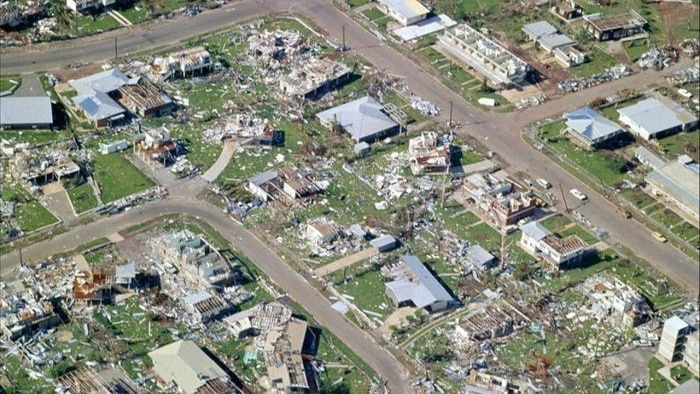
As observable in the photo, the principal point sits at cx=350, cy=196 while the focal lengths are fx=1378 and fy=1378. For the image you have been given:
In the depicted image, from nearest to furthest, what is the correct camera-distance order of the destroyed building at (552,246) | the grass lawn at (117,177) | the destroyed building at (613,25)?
the destroyed building at (552,246), the grass lawn at (117,177), the destroyed building at (613,25)

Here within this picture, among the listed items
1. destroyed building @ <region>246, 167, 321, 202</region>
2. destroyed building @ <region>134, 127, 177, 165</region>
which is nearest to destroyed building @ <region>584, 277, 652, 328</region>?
destroyed building @ <region>246, 167, 321, 202</region>

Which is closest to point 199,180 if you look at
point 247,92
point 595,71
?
point 247,92

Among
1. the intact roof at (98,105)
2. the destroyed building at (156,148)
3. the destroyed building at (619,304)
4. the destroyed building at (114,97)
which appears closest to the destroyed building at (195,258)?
the destroyed building at (156,148)

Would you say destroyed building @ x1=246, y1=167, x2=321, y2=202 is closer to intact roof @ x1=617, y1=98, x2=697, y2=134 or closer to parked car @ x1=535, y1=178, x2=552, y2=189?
parked car @ x1=535, y1=178, x2=552, y2=189

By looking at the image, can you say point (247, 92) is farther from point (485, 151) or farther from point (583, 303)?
point (583, 303)

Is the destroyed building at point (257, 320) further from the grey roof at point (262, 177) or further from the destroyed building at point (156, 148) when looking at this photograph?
the destroyed building at point (156, 148)
